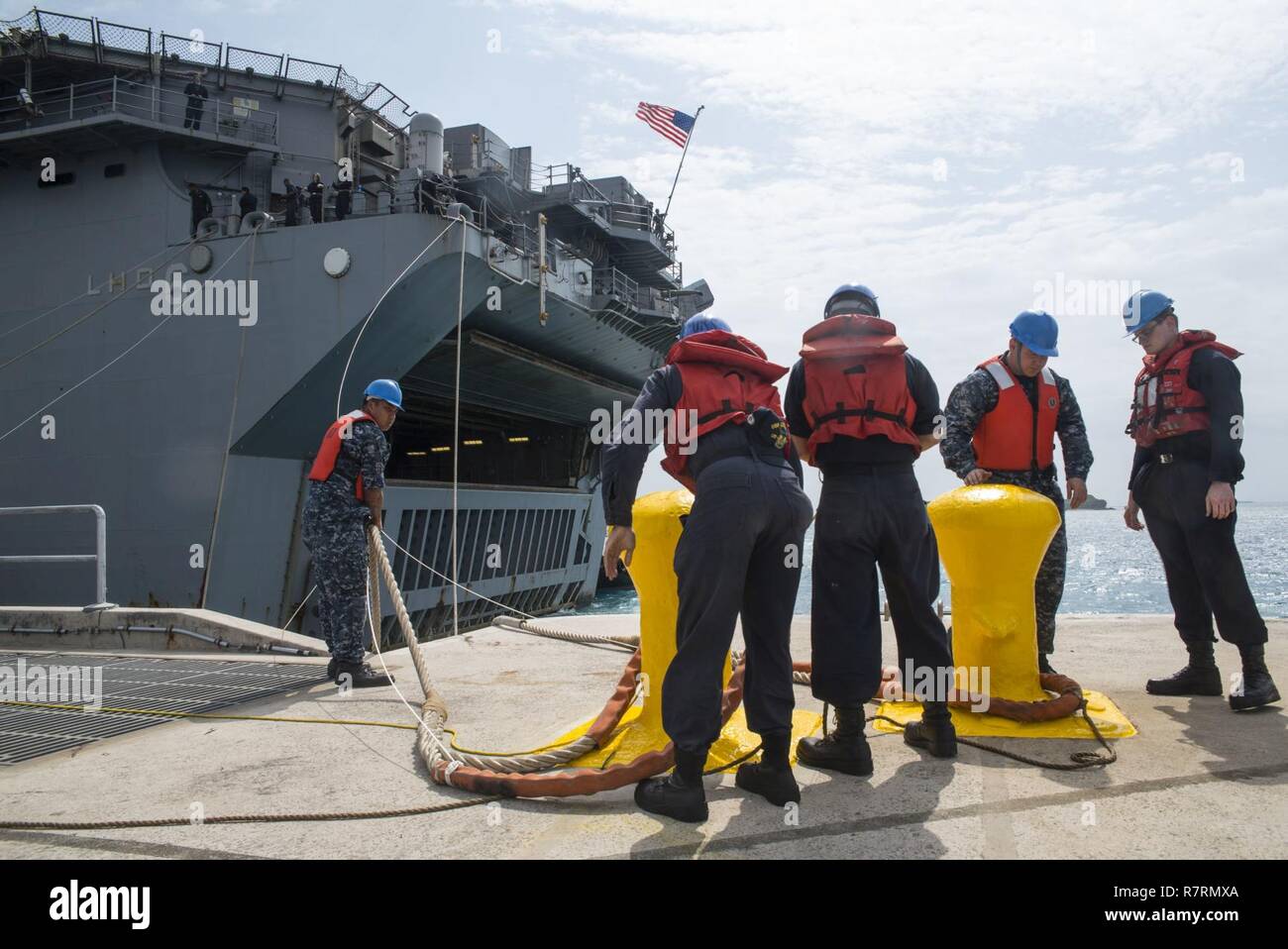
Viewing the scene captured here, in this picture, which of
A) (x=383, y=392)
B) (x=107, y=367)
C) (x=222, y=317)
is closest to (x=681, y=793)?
(x=383, y=392)

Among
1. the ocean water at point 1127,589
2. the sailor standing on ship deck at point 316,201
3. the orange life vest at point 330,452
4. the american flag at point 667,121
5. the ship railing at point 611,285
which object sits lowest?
the ocean water at point 1127,589

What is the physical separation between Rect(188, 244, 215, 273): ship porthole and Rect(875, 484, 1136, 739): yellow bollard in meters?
11.3

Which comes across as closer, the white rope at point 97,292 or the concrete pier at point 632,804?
the concrete pier at point 632,804

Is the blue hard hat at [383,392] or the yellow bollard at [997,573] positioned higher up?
the blue hard hat at [383,392]

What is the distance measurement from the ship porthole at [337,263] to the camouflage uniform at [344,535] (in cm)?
700

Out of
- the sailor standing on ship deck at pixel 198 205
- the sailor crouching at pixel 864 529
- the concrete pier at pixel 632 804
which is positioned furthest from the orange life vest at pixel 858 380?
the sailor standing on ship deck at pixel 198 205

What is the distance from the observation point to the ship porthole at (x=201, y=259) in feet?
37.5

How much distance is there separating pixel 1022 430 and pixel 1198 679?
5.17 feet

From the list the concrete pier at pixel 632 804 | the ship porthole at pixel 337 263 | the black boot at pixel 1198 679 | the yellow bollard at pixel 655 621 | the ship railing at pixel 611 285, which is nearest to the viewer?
the concrete pier at pixel 632 804

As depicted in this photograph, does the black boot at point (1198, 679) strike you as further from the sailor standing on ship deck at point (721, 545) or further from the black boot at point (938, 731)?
the sailor standing on ship deck at point (721, 545)

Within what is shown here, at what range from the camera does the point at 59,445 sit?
39.3ft

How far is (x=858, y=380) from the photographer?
296 cm

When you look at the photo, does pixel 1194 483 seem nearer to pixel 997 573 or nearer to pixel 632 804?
pixel 997 573
